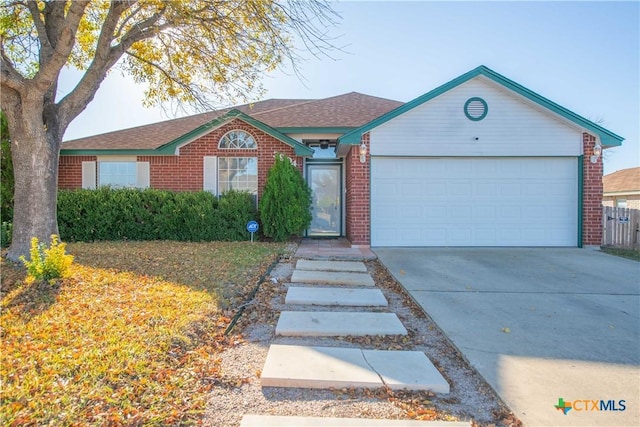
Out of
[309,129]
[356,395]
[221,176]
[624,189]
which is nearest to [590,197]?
[309,129]

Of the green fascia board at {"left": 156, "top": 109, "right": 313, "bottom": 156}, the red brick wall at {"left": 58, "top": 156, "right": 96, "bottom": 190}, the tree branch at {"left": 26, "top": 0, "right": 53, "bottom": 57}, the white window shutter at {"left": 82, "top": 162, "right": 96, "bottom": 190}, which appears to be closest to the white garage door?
the green fascia board at {"left": 156, "top": 109, "right": 313, "bottom": 156}

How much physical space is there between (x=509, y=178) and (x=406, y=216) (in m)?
2.81

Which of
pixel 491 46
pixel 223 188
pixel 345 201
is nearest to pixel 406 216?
pixel 345 201

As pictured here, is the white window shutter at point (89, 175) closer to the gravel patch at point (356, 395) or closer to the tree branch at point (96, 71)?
the tree branch at point (96, 71)

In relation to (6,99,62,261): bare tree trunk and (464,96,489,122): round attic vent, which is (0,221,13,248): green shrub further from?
(464,96,489,122): round attic vent

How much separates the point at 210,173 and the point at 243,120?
1.86 metres

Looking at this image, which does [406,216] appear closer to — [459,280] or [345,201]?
[345,201]

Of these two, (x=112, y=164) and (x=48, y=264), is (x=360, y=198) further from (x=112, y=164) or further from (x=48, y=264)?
(x=112, y=164)

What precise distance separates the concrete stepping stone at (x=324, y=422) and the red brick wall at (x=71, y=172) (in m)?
11.4

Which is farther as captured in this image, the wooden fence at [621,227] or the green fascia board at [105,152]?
the green fascia board at [105,152]

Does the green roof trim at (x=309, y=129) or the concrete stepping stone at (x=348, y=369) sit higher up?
the green roof trim at (x=309, y=129)

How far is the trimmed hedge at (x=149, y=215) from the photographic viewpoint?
9.77 metres

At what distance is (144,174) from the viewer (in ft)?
36.2

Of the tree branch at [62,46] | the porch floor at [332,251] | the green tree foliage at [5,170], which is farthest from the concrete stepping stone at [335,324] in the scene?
the green tree foliage at [5,170]
